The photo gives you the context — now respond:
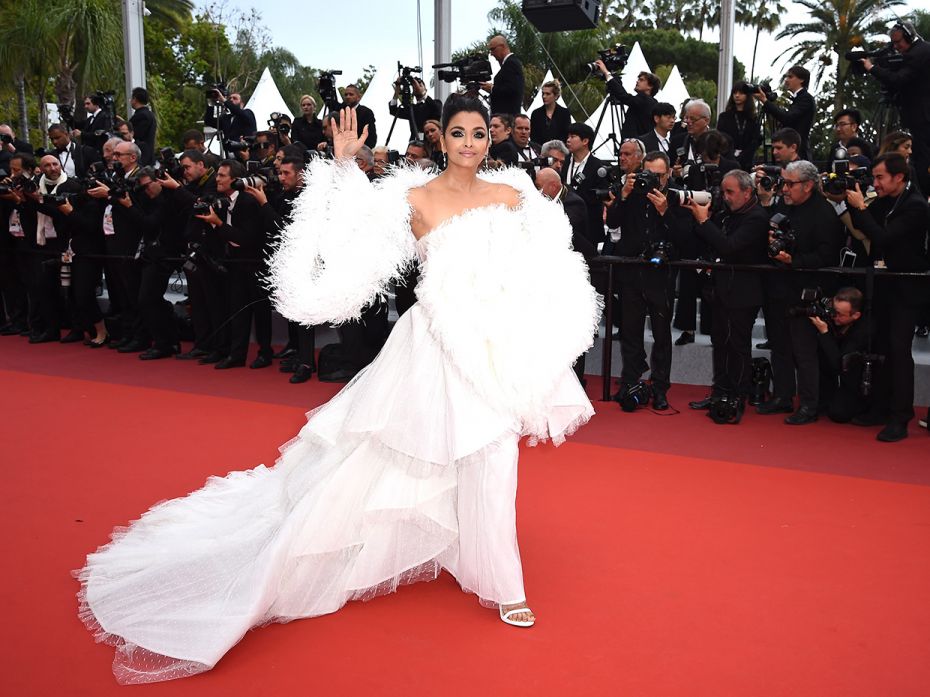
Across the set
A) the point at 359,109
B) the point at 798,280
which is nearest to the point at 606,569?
the point at 798,280

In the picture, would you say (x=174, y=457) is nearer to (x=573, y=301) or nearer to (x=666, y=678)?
(x=573, y=301)

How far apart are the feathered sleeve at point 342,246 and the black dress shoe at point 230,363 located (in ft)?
15.6

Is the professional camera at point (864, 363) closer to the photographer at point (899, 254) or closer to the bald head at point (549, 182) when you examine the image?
the photographer at point (899, 254)

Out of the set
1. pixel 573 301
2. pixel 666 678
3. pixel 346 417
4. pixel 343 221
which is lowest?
pixel 666 678

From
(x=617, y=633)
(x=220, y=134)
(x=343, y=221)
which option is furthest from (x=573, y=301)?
(x=220, y=134)

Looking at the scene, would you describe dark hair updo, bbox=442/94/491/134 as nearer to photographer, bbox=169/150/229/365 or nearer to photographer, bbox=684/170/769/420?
photographer, bbox=684/170/769/420

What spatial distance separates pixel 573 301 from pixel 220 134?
332 inches

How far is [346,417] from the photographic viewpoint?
11.0 feet

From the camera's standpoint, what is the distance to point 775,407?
250 inches

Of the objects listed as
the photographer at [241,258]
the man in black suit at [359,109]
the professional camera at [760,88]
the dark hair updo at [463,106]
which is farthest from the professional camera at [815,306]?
the man in black suit at [359,109]

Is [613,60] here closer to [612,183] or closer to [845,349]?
[612,183]

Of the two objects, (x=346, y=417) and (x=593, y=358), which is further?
(x=593, y=358)

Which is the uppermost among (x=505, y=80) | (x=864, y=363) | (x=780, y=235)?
(x=505, y=80)

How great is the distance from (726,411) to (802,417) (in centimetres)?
51
